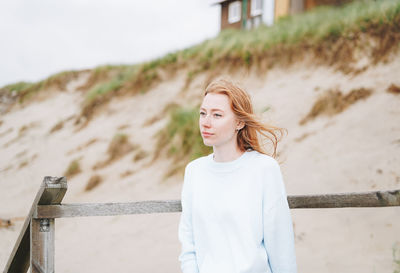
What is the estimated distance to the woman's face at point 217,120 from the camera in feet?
5.94

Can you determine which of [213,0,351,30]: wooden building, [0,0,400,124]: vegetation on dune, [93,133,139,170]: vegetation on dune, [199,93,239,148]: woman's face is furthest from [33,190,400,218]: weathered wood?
[213,0,351,30]: wooden building

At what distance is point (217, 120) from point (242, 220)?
465 mm

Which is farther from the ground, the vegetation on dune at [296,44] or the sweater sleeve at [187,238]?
the sweater sleeve at [187,238]

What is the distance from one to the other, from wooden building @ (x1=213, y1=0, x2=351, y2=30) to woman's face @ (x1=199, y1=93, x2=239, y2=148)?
41.3 feet

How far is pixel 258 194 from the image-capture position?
1718mm

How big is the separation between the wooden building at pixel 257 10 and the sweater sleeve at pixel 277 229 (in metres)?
12.8

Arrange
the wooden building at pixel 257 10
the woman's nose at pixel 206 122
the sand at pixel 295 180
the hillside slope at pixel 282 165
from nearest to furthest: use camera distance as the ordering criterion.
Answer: the woman's nose at pixel 206 122, the sand at pixel 295 180, the hillside slope at pixel 282 165, the wooden building at pixel 257 10

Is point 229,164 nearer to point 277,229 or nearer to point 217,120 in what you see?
point 217,120

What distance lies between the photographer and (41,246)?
7.46ft

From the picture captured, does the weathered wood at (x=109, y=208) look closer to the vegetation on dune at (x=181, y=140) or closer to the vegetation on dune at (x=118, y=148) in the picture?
the vegetation on dune at (x=181, y=140)

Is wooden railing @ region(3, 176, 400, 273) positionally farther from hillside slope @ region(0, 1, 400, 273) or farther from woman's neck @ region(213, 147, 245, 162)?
hillside slope @ region(0, 1, 400, 273)

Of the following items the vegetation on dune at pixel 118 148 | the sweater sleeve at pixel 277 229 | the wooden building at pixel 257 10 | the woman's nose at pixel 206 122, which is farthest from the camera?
the wooden building at pixel 257 10

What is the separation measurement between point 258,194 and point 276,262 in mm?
302

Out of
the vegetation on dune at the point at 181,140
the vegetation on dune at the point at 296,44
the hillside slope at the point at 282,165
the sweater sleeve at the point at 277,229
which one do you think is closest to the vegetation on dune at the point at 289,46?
the vegetation on dune at the point at 296,44
